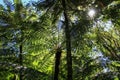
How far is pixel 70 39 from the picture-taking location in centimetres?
1231

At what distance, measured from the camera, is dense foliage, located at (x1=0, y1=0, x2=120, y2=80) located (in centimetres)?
1232

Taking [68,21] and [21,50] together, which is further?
[21,50]

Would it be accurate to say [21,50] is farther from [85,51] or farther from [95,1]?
[95,1]

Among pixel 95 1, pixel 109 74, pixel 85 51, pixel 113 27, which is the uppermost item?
pixel 95 1

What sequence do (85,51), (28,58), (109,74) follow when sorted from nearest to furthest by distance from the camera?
1. (109,74)
2. (85,51)
3. (28,58)

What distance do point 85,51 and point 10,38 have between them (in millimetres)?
3619

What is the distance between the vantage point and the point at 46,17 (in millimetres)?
13641

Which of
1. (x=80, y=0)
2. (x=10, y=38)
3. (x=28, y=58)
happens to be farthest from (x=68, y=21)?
(x=28, y=58)

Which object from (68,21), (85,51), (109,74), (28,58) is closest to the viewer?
(109,74)

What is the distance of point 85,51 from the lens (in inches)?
562

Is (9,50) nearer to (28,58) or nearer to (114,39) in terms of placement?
(28,58)

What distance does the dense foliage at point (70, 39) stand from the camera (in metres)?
12.3

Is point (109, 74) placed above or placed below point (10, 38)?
below

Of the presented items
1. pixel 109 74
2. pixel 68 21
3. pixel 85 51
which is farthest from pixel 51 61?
pixel 109 74
